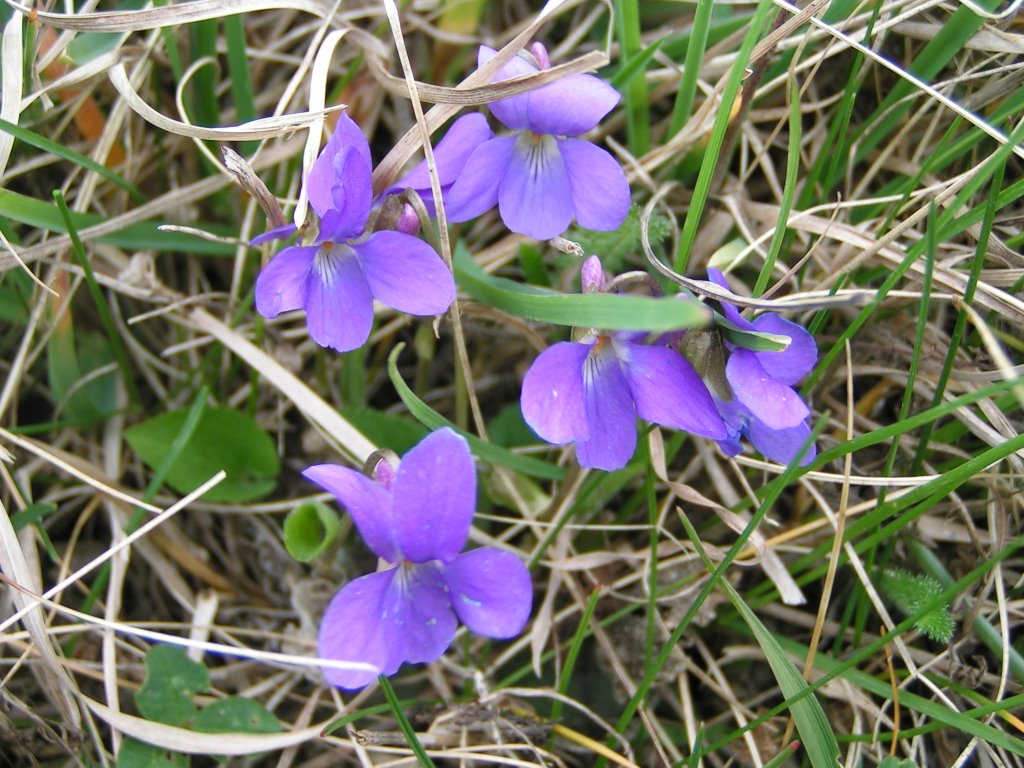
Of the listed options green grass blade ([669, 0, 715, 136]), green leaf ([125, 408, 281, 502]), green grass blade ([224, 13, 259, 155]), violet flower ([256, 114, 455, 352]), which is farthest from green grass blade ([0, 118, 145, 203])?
green grass blade ([669, 0, 715, 136])

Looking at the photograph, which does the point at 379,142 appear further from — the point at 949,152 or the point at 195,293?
the point at 949,152

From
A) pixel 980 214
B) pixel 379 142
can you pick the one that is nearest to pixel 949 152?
pixel 980 214

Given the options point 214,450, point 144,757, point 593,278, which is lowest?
point 144,757

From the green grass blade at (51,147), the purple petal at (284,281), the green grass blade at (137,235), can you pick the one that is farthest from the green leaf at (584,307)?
the green grass blade at (51,147)

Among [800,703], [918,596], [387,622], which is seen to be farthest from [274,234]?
[918,596]

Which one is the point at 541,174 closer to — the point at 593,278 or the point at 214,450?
the point at 593,278

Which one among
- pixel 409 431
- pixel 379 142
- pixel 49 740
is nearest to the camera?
pixel 49 740

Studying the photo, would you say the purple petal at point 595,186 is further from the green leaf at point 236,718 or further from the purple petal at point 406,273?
the green leaf at point 236,718
